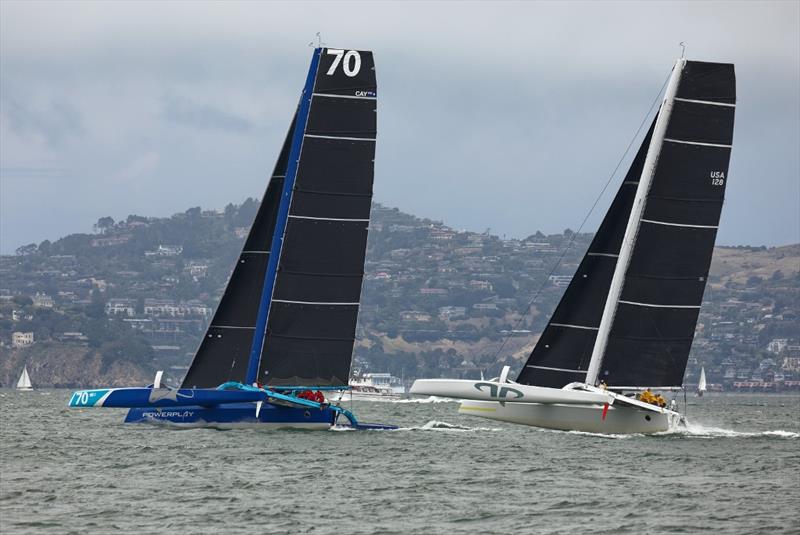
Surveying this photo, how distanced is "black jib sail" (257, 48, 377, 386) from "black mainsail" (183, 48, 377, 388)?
23 mm

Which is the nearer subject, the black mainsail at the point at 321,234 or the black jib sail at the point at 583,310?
the black mainsail at the point at 321,234

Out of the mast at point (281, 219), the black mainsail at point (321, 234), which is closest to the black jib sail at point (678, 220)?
the black mainsail at point (321, 234)

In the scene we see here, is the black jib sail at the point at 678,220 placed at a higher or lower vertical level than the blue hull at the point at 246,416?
higher

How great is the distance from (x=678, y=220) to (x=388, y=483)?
44.8ft

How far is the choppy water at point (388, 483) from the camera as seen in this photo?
23.4m

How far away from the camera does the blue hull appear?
3669 cm

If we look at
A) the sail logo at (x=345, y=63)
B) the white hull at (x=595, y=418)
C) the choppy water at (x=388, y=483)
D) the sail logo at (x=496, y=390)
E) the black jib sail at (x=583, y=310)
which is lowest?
the choppy water at (x=388, y=483)

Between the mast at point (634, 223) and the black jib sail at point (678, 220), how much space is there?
0.11 m

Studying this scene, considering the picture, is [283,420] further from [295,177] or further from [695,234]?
[695,234]

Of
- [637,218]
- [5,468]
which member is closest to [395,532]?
[5,468]

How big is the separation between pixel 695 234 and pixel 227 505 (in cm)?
1766

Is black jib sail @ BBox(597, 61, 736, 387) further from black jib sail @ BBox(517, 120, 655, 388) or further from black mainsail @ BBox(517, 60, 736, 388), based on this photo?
black jib sail @ BBox(517, 120, 655, 388)

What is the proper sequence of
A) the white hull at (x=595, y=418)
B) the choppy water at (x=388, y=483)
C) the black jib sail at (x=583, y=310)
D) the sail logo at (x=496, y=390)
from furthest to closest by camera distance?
the black jib sail at (x=583, y=310), the white hull at (x=595, y=418), the sail logo at (x=496, y=390), the choppy water at (x=388, y=483)

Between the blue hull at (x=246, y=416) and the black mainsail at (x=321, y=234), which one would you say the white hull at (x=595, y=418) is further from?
the blue hull at (x=246, y=416)
